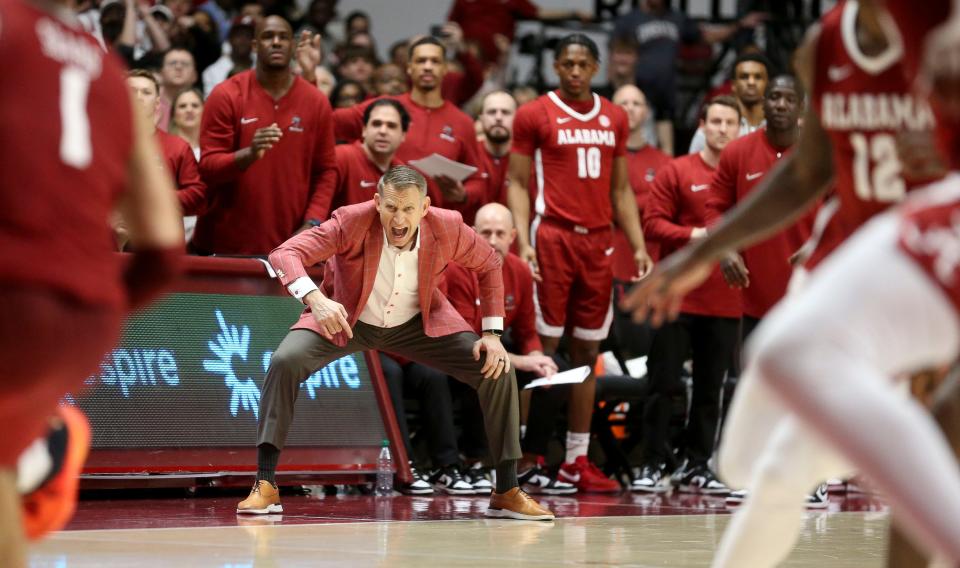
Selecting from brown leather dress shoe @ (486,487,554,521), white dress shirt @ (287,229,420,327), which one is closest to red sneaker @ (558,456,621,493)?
brown leather dress shoe @ (486,487,554,521)

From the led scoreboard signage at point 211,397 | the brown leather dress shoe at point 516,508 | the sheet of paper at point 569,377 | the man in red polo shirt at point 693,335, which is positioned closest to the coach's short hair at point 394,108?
the led scoreboard signage at point 211,397

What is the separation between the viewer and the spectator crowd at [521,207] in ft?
28.9

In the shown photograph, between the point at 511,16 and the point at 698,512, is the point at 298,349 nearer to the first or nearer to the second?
the point at 698,512

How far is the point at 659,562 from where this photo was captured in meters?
5.60

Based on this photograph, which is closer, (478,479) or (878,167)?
(878,167)

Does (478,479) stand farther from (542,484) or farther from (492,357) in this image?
(492,357)

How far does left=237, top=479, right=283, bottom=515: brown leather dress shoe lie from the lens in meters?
7.22

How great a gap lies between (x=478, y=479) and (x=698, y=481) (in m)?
1.46

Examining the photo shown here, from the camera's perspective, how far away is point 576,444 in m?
9.34

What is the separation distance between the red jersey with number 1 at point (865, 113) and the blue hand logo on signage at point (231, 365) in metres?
5.33

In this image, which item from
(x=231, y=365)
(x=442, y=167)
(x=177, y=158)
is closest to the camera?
(x=231, y=365)

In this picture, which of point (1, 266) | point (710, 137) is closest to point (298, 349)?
point (710, 137)

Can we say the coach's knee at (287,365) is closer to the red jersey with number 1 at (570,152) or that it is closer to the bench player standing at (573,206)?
the bench player standing at (573,206)

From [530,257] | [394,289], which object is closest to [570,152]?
[530,257]
